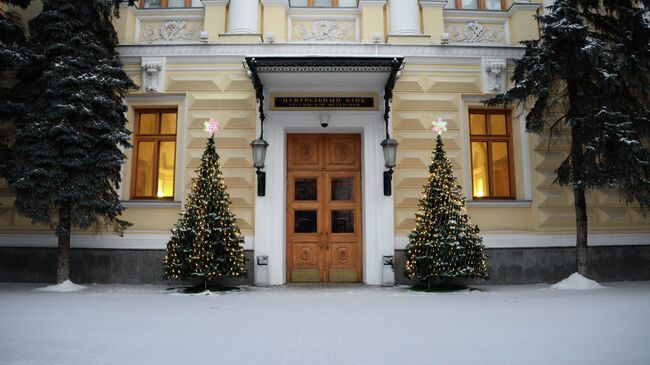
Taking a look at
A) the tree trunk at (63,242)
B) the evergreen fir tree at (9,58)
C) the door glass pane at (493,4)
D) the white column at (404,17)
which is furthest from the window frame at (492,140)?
the evergreen fir tree at (9,58)

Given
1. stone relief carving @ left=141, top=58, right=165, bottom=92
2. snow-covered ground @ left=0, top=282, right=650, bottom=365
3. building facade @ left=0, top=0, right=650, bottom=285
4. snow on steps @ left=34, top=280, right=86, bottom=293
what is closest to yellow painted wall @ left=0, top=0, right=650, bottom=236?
building facade @ left=0, top=0, right=650, bottom=285

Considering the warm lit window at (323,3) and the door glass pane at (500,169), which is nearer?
the door glass pane at (500,169)

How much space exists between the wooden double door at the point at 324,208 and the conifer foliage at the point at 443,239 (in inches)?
71.9

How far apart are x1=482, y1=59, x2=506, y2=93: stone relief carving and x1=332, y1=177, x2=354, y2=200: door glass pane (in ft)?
13.5

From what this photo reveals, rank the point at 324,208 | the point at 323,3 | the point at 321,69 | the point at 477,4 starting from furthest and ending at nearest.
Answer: the point at 477,4, the point at 323,3, the point at 324,208, the point at 321,69

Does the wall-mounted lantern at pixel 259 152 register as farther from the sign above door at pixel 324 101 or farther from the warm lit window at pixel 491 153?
the warm lit window at pixel 491 153

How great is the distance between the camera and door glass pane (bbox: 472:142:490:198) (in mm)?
10578

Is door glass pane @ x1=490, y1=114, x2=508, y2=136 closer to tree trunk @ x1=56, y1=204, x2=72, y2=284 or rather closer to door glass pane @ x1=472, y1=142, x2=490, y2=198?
door glass pane @ x1=472, y1=142, x2=490, y2=198

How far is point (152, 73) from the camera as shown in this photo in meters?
10.4

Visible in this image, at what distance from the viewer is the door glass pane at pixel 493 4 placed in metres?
11.5

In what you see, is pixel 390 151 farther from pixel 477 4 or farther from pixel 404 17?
pixel 477 4

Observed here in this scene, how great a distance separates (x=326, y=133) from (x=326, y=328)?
244 inches

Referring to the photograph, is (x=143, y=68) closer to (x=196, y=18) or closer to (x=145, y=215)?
(x=196, y=18)

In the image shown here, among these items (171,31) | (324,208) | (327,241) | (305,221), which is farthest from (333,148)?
(171,31)
